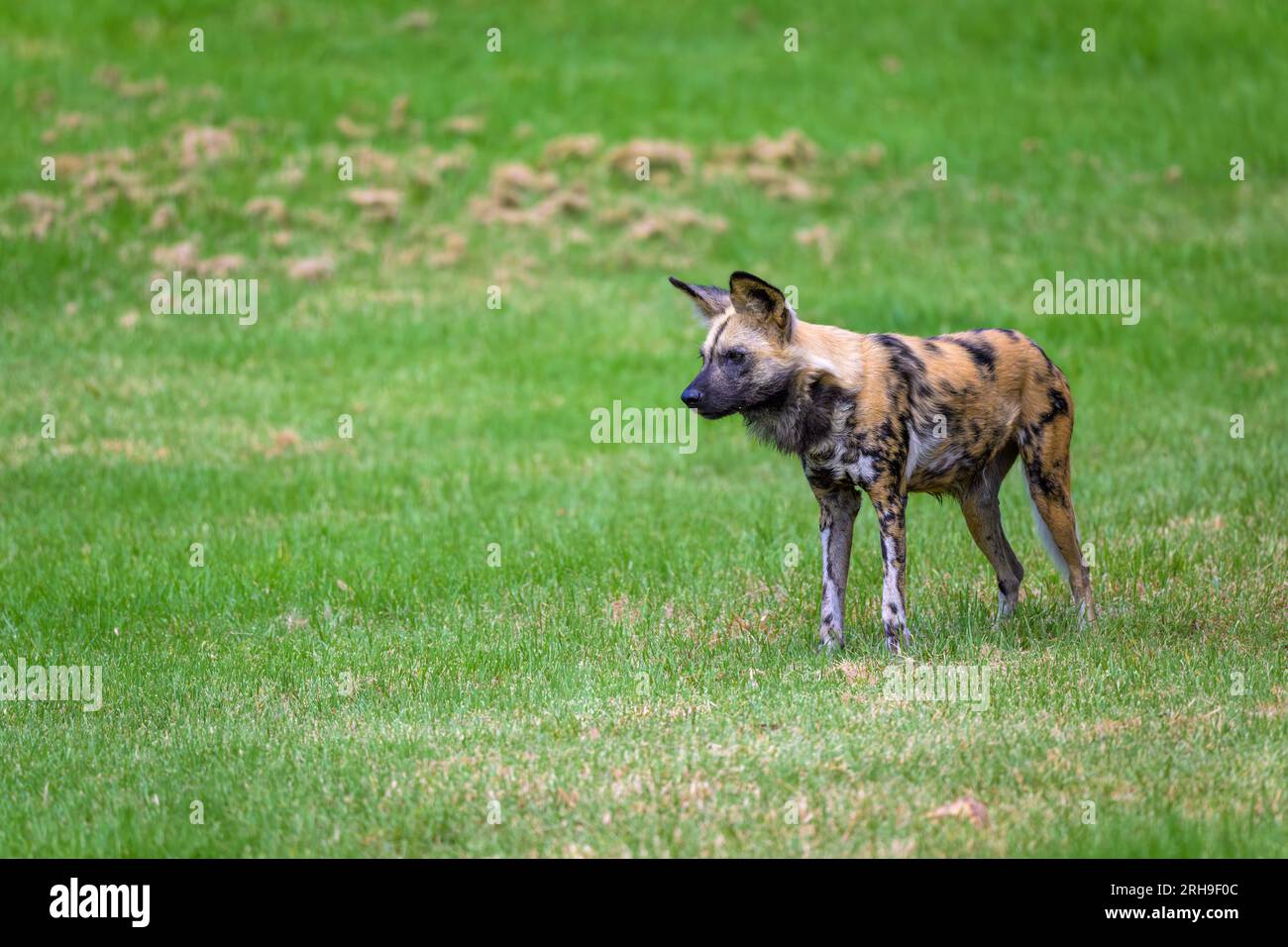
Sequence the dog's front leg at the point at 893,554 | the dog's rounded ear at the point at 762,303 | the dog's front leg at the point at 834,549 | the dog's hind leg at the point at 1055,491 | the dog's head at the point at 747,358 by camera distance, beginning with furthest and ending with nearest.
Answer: the dog's hind leg at the point at 1055,491
the dog's front leg at the point at 834,549
the dog's front leg at the point at 893,554
the dog's head at the point at 747,358
the dog's rounded ear at the point at 762,303

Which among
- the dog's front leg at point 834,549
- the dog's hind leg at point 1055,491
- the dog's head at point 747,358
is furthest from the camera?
the dog's hind leg at point 1055,491

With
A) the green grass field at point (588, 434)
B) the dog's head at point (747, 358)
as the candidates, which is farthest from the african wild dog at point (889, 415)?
the green grass field at point (588, 434)

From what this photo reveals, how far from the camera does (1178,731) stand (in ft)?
26.3

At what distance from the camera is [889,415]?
9.69m

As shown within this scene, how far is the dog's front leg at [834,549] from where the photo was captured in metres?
10.0

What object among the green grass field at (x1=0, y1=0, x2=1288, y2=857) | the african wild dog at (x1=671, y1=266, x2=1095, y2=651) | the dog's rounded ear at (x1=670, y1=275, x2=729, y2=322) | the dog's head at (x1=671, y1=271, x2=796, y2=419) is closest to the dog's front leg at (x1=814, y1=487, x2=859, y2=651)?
the african wild dog at (x1=671, y1=266, x2=1095, y2=651)

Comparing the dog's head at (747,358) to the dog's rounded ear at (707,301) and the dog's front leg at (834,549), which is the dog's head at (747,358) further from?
the dog's front leg at (834,549)

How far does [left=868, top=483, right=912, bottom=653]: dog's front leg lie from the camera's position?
9680 mm

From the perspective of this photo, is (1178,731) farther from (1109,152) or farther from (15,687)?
(1109,152)

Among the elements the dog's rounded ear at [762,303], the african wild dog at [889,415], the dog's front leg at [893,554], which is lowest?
the dog's front leg at [893,554]

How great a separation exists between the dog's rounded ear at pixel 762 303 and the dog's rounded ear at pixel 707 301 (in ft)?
0.98

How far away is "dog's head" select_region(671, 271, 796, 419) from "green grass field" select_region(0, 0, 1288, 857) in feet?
5.88

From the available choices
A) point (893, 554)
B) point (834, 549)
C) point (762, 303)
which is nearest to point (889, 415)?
point (893, 554)
